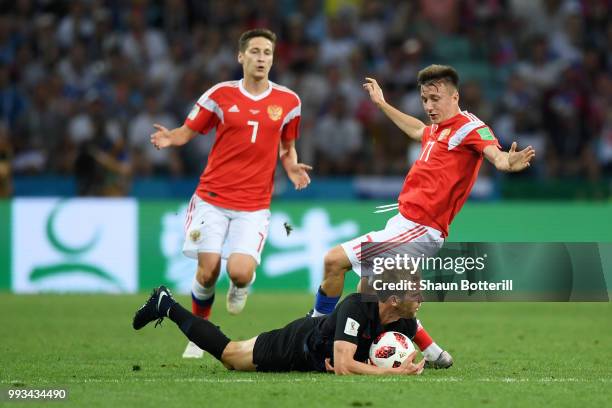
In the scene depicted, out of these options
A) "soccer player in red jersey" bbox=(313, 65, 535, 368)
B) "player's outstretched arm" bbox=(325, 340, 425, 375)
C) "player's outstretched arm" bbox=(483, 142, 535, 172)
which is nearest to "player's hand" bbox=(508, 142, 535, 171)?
"player's outstretched arm" bbox=(483, 142, 535, 172)

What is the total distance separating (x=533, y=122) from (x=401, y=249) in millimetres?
11022

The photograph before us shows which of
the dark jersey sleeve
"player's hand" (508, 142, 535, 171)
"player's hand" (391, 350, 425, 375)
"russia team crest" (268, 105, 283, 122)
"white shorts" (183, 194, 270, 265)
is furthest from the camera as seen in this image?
"russia team crest" (268, 105, 283, 122)

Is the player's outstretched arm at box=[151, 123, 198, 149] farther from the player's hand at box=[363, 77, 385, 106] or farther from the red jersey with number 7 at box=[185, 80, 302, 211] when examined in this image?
the player's hand at box=[363, 77, 385, 106]

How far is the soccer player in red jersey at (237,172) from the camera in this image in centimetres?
1033

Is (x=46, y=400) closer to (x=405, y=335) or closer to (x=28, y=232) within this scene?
(x=405, y=335)

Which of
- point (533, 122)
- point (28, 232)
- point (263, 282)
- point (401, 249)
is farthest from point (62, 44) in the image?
point (401, 249)

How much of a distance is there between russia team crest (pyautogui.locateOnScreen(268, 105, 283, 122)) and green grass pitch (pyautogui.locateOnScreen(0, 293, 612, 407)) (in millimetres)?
2241

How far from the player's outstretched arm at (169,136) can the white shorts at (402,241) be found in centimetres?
189

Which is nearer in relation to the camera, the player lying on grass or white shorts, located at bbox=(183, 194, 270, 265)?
the player lying on grass

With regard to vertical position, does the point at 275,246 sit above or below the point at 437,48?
below

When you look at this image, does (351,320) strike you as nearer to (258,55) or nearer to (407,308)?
(407,308)

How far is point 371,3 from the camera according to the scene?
21.8 metres

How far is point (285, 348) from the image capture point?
28.6 ft

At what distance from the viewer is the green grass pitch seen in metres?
7.56
